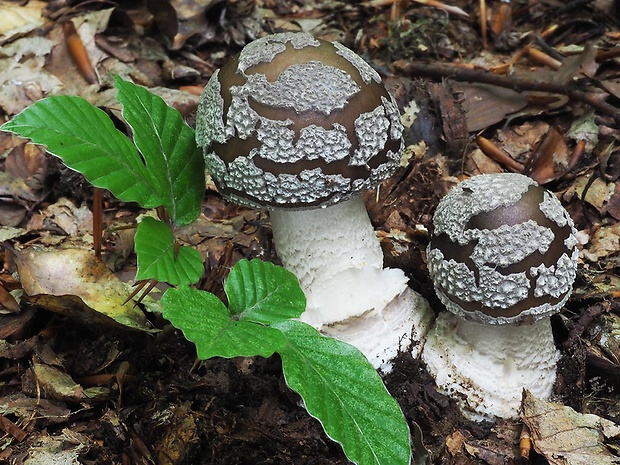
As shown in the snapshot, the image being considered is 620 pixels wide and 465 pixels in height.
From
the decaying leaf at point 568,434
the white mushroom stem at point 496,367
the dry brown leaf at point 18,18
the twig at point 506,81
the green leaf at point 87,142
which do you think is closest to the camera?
the green leaf at point 87,142

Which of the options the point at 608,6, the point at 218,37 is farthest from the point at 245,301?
the point at 608,6

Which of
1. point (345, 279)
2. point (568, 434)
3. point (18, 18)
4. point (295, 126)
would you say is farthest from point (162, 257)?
point (18, 18)

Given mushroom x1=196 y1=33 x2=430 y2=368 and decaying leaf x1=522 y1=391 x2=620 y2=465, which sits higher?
mushroom x1=196 y1=33 x2=430 y2=368

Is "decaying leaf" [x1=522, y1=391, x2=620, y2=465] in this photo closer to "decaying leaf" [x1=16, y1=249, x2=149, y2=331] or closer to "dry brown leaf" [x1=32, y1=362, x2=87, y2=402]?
"decaying leaf" [x1=16, y1=249, x2=149, y2=331]

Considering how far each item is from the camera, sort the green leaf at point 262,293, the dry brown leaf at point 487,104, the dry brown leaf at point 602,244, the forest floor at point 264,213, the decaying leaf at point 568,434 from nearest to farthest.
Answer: the green leaf at point 262,293 < the decaying leaf at point 568,434 < the forest floor at point 264,213 < the dry brown leaf at point 602,244 < the dry brown leaf at point 487,104

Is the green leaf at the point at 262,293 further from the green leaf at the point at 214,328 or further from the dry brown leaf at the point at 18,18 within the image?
the dry brown leaf at the point at 18,18

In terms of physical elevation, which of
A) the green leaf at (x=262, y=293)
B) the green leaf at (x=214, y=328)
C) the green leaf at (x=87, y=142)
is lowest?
the green leaf at (x=262, y=293)

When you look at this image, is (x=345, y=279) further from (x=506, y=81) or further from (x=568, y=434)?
(x=506, y=81)

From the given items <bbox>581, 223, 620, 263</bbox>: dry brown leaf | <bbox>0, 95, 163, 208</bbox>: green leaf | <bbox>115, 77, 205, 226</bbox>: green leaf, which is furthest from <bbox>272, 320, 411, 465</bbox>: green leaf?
<bbox>581, 223, 620, 263</bbox>: dry brown leaf

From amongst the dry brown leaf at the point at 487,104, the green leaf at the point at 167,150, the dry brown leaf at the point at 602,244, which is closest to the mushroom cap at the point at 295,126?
the green leaf at the point at 167,150
